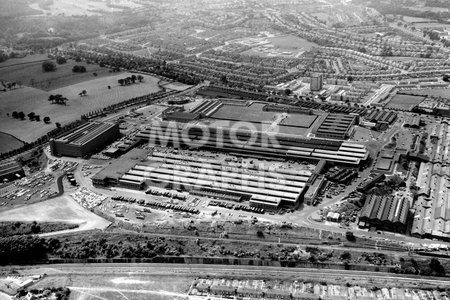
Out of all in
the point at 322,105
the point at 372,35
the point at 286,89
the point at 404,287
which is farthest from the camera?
the point at 372,35

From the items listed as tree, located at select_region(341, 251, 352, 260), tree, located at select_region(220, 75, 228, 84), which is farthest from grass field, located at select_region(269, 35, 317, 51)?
tree, located at select_region(341, 251, 352, 260)

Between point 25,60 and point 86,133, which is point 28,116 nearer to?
point 86,133

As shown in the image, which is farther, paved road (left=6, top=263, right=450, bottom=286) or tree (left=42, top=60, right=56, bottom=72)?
tree (left=42, top=60, right=56, bottom=72)

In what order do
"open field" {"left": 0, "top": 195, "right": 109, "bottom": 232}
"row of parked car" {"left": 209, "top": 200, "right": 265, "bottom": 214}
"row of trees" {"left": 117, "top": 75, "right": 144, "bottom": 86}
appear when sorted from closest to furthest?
"open field" {"left": 0, "top": 195, "right": 109, "bottom": 232} → "row of parked car" {"left": 209, "top": 200, "right": 265, "bottom": 214} → "row of trees" {"left": 117, "top": 75, "right": 144, "bottom": 86}

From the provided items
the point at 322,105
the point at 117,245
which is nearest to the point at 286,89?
the point at 322,105

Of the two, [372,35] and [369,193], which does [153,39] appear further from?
[369,193]

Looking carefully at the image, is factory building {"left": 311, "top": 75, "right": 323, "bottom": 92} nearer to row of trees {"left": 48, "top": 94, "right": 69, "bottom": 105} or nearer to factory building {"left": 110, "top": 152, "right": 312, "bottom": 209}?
factory building {"left": 110, "top": 152, "right": 312, "bottom": 209}
